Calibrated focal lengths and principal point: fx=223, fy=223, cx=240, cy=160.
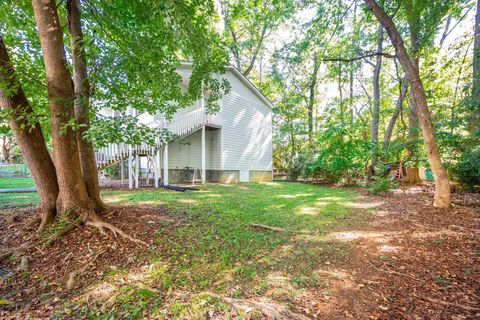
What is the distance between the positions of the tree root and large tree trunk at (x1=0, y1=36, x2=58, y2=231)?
10.4 ft

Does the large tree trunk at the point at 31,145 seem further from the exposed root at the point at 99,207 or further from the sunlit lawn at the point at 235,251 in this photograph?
the sunlit lawn at the point at 235,251

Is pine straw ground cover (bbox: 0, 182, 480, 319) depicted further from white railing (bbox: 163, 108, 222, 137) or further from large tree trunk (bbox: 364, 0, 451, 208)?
white railing (bbox: 163, 108, 222, 137)

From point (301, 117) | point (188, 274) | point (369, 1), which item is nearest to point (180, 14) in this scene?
point (188, 274)

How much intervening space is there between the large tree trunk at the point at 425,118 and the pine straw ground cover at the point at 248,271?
98 centimetres

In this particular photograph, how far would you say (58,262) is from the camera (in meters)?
2.86

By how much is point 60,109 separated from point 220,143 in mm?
10070

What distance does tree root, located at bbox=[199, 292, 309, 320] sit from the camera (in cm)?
200

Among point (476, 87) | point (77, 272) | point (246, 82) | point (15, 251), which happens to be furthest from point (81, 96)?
point (246, 82)

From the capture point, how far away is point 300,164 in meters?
14.7

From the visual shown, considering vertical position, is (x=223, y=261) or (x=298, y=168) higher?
(x=298, y=168)

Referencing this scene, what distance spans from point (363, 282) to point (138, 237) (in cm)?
319

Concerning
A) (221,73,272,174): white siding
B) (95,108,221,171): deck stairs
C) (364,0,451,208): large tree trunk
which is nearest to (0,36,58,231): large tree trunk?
(95,108,221,171): deck stairs

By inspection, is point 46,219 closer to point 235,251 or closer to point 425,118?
point 235,251

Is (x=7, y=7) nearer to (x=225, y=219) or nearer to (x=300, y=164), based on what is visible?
(x=225, y=219)
